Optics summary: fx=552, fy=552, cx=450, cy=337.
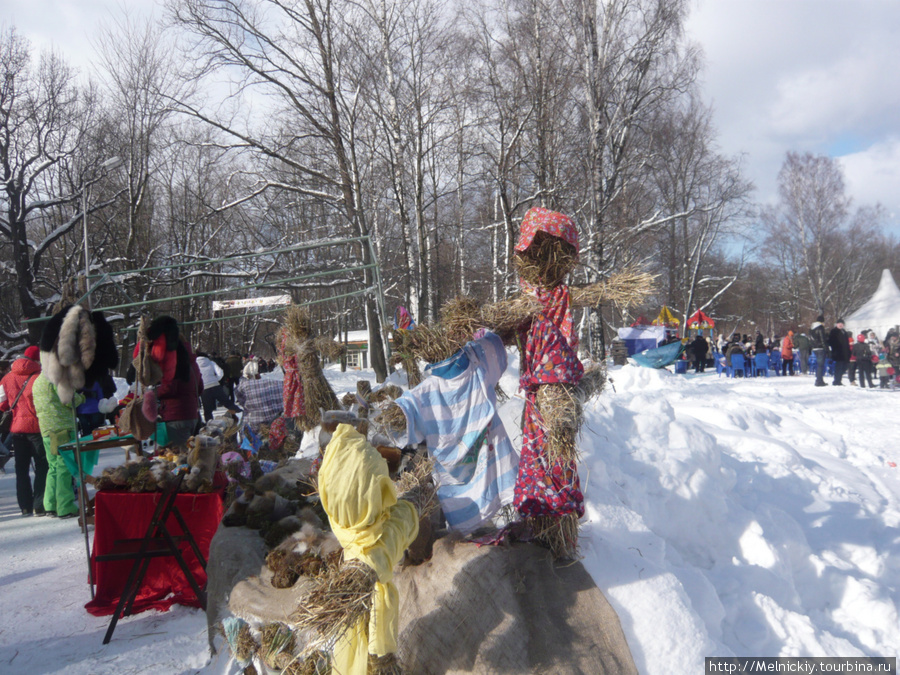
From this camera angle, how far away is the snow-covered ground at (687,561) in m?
3.07

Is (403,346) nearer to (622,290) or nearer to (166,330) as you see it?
(622,290)

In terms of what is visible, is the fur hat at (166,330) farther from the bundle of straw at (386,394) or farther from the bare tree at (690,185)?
the bare tree at (690,185)

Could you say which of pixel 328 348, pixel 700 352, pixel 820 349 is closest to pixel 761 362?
pixel 700 352

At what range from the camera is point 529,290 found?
348 cm

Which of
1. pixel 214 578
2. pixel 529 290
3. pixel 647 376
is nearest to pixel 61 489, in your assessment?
pixel 214 578

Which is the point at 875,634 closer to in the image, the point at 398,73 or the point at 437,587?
the point at 437,587

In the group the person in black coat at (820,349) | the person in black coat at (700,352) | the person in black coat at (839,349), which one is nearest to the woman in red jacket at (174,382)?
the person in black coat at (820,349)

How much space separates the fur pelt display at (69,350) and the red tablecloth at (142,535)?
34.0 inches

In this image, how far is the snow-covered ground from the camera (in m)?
3.07

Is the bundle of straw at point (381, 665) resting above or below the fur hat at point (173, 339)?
below

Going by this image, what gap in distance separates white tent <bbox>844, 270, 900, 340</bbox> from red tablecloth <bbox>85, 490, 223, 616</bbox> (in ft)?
95.0

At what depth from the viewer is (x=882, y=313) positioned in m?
25.8

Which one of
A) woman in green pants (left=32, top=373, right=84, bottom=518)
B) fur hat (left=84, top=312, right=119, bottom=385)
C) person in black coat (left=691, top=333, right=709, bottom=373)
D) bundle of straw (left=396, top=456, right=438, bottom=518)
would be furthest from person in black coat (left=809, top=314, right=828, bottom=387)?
woman in green pants (left=32, top=373, right=84, bottom=518)

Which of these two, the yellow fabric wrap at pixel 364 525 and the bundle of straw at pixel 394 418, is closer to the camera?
the yellow fabric wrap at pixel 364 525
